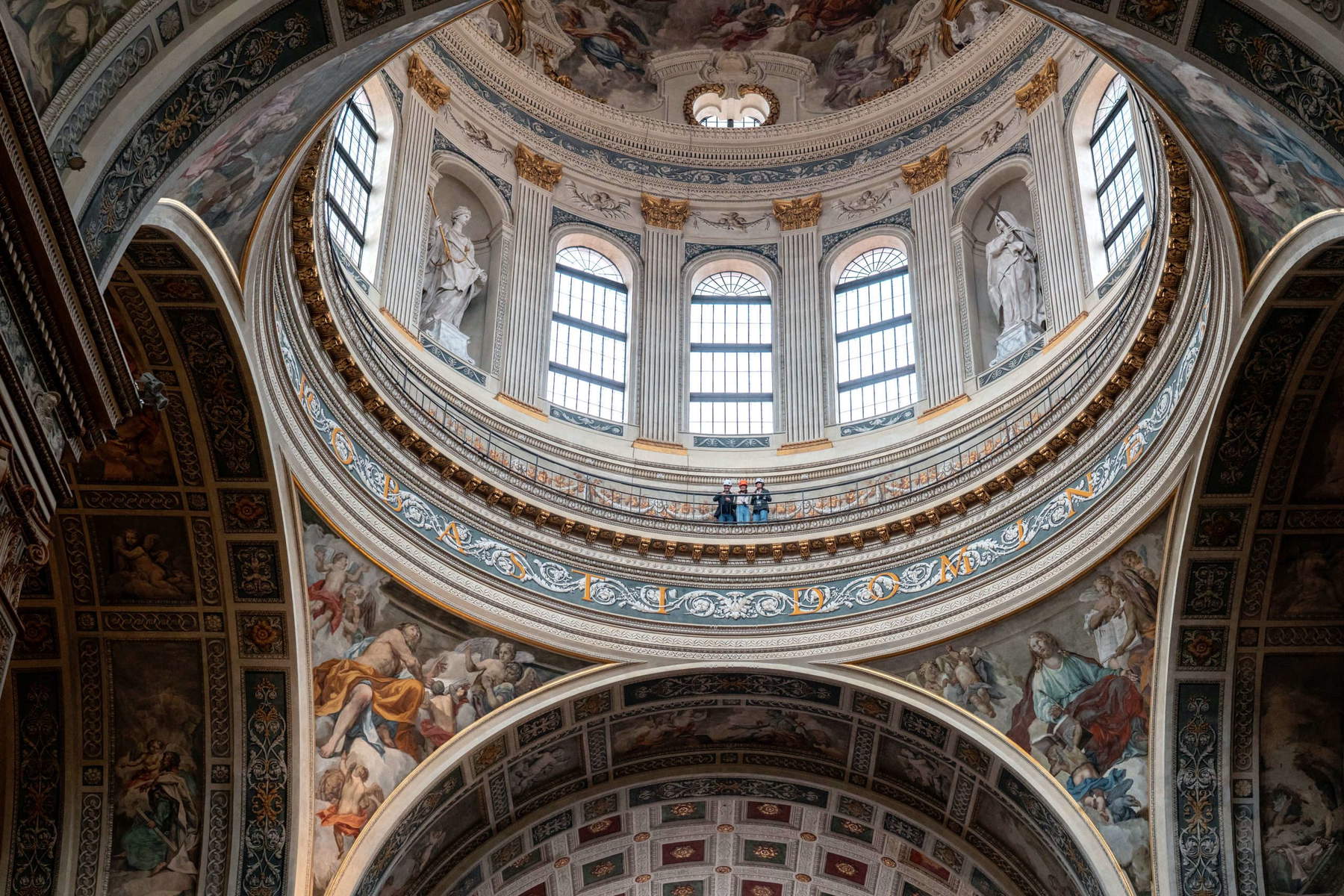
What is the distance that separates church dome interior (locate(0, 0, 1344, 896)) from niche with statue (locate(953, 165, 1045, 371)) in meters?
0.11

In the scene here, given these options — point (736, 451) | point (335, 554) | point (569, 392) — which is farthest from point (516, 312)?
point (335, 554)

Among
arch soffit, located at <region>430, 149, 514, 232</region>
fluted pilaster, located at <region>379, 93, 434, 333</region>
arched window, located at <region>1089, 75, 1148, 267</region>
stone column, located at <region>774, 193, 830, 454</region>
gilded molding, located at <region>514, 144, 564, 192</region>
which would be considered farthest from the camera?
gilded molding, located at <region>514, 144, 564, 192</region>

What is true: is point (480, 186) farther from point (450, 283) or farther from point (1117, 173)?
point (1117, 173)

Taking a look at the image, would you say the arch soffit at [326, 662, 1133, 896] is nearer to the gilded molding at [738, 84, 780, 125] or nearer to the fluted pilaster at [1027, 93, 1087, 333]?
the fluted pilaster at [1027, 93, 1087, 333]

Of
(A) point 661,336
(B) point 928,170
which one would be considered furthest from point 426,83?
(B) point 928,170

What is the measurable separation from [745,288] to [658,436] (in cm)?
421

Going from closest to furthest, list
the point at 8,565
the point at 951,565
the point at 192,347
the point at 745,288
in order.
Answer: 1. the point at 8,565
2. the point at 192,347
3. the point at 951,565
4. the point at 745,288

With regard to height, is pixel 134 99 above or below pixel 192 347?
below

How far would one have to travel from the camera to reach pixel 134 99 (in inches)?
500

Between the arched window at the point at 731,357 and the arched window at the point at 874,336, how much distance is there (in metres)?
1.35

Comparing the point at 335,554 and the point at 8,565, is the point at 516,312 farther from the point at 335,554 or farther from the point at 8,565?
the point at 8,565

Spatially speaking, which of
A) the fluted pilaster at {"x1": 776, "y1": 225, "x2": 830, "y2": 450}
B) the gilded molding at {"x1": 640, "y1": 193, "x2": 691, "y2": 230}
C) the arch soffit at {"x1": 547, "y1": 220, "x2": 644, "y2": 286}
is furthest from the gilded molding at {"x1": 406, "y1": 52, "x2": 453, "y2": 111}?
the fluted pilaster at {"x1": 776, "y1": 225, "x2": 830, "y2": 450}

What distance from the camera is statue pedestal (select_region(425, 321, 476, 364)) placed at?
27628 mm

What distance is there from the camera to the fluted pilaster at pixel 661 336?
29.2 m
